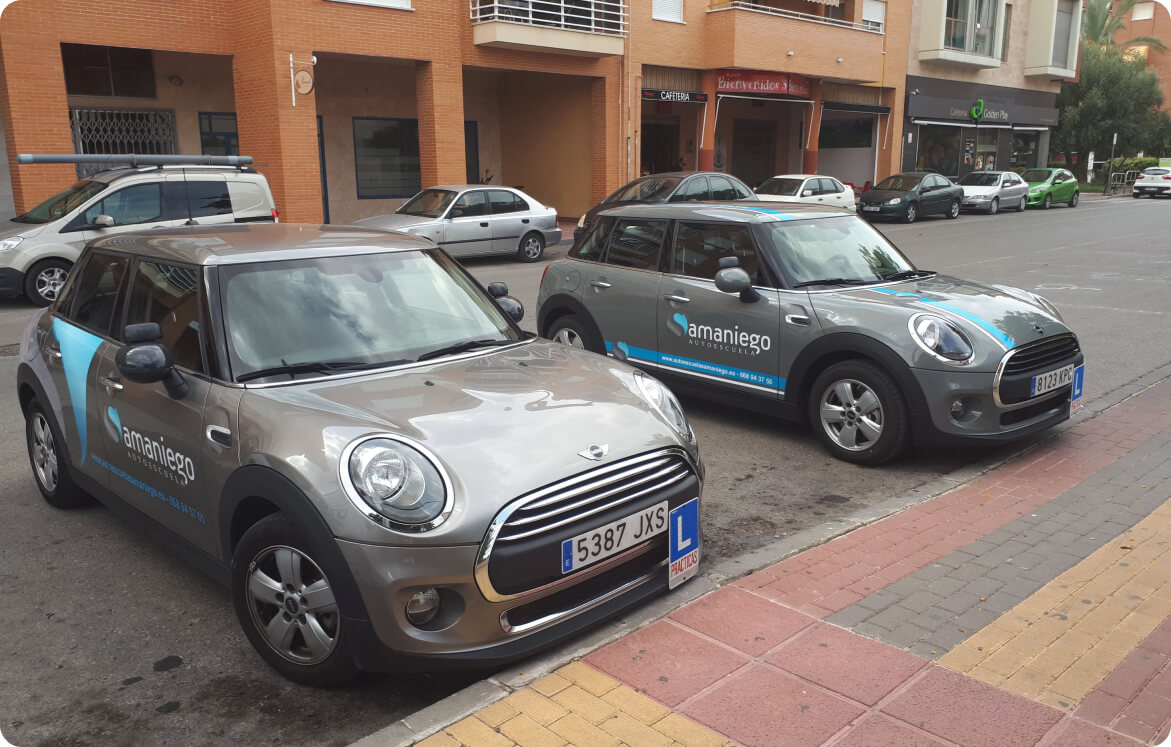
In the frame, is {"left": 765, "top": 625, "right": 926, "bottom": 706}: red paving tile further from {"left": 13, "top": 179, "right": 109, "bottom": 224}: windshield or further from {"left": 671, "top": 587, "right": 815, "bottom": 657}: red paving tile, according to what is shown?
{"left": 13, "top": 179, "right": 109, "bottom": 224}: windshield

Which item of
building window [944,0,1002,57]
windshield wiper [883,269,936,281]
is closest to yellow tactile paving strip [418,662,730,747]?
windshield wiper [883,269,936,281]

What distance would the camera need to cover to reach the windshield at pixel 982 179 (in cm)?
3161

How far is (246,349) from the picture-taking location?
12.5 feet

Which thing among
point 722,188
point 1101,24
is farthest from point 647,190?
point 1101,24

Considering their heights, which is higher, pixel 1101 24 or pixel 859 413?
pixel 1101 24

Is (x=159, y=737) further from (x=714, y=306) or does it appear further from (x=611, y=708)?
(x=714, y=306)

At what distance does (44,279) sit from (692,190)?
1119 centimetres

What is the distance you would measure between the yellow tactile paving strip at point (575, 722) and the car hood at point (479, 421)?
1.92 feet

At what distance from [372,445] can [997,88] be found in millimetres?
42060

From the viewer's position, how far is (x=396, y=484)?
10.3 feet

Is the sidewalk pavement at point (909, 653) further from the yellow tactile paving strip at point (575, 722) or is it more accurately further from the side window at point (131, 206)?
the side window at point (131, 206)

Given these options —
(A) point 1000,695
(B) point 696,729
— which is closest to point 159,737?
(B) point 696,729

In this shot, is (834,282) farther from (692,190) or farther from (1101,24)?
(1101,24)

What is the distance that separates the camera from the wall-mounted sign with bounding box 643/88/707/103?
25672 mm
